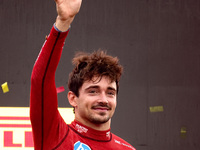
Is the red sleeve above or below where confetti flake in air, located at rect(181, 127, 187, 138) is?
above

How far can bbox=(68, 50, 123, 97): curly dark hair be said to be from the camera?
1241mm

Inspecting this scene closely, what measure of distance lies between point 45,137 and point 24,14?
4.56 ft

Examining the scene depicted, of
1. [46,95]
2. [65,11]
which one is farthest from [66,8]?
[46,95]

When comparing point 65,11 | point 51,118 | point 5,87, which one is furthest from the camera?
point 5,87

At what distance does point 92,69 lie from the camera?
A: 125 cm

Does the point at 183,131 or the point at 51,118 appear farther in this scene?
the point at 183,131

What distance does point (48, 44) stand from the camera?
3.01 ft

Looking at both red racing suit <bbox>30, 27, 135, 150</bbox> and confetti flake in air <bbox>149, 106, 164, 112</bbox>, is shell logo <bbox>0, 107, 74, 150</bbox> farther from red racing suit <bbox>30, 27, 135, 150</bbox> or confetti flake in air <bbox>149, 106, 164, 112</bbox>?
red racing suit <bbox>30, 27, 135, 150</bbox>

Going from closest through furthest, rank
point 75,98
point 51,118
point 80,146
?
point 51,118 → point 80,146 → point 75,98

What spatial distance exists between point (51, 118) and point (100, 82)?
277 millimetres

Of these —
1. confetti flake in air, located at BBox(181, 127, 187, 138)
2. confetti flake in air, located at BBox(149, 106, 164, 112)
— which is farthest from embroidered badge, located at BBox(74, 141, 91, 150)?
confetti flake in air, located at BBox(181, 127, 187, 138)

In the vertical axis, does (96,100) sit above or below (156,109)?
above

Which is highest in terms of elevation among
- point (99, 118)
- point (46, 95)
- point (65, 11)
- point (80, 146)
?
point (65, 11)

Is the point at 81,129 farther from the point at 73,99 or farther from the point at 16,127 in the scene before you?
the point at 16,127
